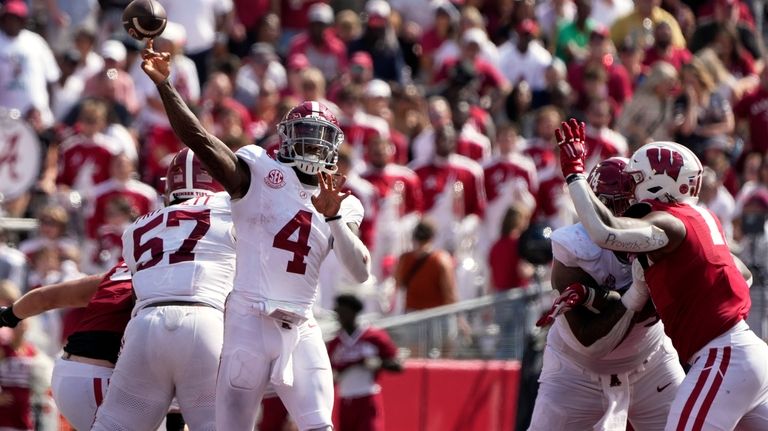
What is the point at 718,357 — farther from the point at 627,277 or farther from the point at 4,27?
the point at 4,27

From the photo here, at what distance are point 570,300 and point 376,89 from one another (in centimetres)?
773

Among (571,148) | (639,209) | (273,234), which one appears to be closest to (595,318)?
(639,209)

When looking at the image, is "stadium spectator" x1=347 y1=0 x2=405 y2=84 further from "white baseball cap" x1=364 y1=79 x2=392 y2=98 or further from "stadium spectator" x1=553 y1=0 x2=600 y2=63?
"stadium spectator" x1=553 y1=0 x2=600 y2=63

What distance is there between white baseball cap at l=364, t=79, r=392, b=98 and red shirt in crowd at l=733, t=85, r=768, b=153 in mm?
3433

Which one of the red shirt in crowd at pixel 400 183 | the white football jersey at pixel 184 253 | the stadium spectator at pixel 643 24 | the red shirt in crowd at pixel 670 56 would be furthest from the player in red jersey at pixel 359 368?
the stadium spectator at pixel 643 24

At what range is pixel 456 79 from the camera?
15.7 m

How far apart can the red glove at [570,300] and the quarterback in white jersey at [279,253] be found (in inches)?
32.3

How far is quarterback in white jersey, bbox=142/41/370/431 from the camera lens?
7301 millimetres

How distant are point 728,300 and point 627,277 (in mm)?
790

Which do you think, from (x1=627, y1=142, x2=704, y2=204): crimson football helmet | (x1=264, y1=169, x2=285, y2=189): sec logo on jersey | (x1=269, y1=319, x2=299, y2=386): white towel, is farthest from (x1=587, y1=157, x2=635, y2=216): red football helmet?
(x1=269, y1=319, x2=299, y2=386): white towel

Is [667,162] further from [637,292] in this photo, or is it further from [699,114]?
[699,114]

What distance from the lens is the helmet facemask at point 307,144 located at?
7582 mm

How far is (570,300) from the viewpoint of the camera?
749 cm

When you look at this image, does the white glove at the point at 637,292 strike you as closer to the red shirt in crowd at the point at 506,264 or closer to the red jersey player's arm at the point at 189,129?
the red jersey player's arm at the point at 189,129
